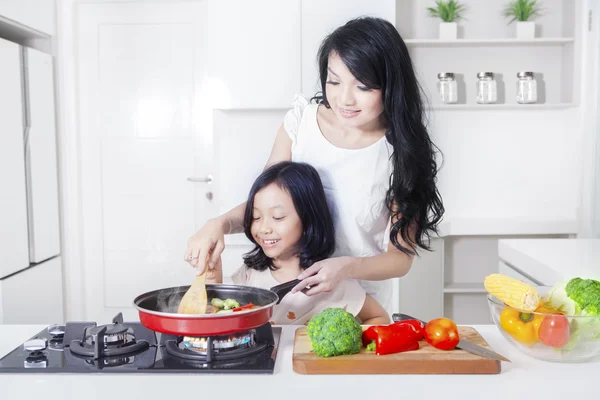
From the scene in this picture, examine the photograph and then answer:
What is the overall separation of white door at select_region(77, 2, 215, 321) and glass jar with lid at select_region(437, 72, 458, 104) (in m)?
1.31

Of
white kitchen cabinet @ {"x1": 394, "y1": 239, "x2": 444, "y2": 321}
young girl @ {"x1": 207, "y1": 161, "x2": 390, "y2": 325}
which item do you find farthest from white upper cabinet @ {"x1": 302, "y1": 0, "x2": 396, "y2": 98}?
young girl @ {"x1": 207, "y1": 161, "x2": 390, "y2": 325}

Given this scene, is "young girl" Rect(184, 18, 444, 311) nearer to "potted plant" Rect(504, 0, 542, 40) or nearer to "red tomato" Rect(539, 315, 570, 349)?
"red tomato" Rect(539, 315, 570, 349)

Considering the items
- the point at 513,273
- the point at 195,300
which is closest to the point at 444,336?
the point at 195,300

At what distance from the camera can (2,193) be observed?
9.19 feet

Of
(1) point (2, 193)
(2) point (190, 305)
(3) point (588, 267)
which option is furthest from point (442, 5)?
(2) point (190, 305)

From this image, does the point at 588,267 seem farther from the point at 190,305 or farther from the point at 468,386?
the point at 190,305

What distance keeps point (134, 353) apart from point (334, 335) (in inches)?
16.1

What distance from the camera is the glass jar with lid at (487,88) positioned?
3338 mm

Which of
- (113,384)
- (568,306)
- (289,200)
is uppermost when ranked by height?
(289,200)

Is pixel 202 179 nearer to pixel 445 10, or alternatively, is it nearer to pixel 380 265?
pixel 445 10

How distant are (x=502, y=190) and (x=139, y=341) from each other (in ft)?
9.07

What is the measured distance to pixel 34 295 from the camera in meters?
3.18

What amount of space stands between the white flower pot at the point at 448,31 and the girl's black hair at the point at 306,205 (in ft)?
6.23

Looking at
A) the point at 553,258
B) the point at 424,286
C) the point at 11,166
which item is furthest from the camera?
the point at 424,286
